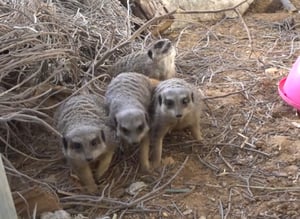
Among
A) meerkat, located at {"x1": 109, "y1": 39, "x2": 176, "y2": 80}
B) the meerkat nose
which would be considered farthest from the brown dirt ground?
meerkat, located at {"x1": 109, "y1": 39, "x2": 176, "y2": 80}

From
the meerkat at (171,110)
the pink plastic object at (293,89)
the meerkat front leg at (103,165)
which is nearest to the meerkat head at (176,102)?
the meerkat at (171,110)

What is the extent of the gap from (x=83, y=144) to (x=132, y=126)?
280 mm

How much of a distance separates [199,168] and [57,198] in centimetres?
85

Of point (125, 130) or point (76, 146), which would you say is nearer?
point (76, 146)

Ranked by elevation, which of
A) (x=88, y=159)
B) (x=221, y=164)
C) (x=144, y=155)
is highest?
(x=88, y=159)

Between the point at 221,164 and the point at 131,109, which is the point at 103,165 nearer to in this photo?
the point at 131,109

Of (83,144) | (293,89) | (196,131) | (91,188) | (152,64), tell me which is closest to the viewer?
(83,144)

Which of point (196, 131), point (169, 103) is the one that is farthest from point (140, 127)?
point (196, 131)

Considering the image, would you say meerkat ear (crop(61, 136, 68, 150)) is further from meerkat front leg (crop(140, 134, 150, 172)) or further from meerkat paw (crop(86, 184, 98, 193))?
meerkat front leg (crop(140, 134, 150, 172))

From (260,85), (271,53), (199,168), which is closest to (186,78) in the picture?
(260,85)

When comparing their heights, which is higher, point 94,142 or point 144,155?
point 94,142

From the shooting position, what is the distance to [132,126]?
308 cm

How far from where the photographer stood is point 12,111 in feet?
10.4

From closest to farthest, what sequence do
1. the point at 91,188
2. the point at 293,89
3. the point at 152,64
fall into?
the point at 91,188, the point at 293,89, the point at 152,64
